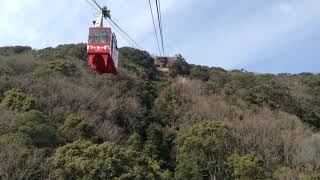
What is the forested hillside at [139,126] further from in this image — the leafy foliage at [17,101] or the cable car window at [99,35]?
the cable car window at [99,35]

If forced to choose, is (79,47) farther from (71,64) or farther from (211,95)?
(211,95)

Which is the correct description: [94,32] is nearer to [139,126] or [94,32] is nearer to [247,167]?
[247,167]

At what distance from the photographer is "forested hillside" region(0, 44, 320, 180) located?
3459 centimetres

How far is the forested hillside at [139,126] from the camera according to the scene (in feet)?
113

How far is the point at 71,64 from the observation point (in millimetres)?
58875

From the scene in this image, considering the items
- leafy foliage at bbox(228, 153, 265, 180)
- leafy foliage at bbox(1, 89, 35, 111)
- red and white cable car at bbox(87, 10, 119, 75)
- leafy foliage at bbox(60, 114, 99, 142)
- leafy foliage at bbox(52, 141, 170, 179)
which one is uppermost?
red and white cable car at bbox(87, 10, 119, 75)

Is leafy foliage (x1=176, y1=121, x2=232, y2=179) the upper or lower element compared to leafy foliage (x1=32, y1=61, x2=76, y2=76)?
lower

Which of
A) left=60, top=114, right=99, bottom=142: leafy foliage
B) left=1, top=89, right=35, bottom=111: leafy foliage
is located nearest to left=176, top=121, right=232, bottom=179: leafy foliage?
left=60, top=114, right=99, bottom=142: leafy foliage

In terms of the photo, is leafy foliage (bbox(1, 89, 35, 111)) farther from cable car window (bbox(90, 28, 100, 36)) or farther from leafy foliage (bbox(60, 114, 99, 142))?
cable car window (bbox(90, 28, 100, 36))

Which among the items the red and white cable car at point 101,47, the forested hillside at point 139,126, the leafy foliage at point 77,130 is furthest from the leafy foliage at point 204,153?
the red and white cable car at point 101,47

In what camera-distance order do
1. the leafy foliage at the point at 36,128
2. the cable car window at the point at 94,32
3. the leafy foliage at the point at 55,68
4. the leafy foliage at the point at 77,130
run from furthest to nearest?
the leafy foliage at the point at 55,68 → the leafy foliage at the point at 77,130 → the leafy foliage at the point at 36,128 → the cable car window at the point at 94,32

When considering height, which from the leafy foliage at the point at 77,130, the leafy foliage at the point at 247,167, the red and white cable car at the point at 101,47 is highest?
the red and white cable car at the point at 101,47

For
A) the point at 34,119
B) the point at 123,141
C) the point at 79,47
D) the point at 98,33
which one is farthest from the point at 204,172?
the point at 79,47

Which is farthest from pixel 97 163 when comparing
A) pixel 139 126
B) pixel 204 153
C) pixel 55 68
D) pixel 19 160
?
pixel 55 68
